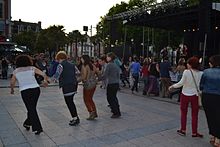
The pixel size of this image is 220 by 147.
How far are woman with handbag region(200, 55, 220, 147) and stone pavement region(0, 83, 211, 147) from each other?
479mm

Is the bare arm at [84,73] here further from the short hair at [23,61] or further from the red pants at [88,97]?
the short hair at [23,61]

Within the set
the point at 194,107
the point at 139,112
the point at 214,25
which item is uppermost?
the point at 214,25

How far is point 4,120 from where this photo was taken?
8.13m

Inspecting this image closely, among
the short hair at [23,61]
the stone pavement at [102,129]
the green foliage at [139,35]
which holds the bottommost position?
the stone pavement at [102,129]

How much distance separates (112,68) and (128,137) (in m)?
2.62

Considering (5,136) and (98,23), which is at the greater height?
(98,23)

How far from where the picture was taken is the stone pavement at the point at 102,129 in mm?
6137

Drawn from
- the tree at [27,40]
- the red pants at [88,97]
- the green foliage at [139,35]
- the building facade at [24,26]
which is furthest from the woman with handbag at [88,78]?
the building facade at [24,26]

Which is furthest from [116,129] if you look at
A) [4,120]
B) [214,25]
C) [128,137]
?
[214,25]

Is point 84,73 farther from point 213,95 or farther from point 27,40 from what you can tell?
point 27,40

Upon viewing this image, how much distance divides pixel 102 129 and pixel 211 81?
260 centimetres

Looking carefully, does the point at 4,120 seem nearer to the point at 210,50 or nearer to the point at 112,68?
the point at 112,68

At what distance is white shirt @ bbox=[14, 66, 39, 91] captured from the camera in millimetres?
6492

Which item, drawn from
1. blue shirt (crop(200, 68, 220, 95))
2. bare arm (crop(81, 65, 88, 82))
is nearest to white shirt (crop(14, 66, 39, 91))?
bare arm (crop(81, 65, 88, 82))
